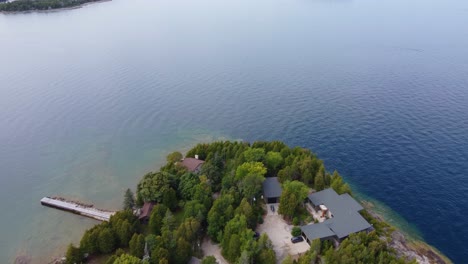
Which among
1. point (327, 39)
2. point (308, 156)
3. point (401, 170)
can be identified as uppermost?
point (327, 39)

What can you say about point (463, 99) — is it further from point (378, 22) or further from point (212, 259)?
point (378, 22)

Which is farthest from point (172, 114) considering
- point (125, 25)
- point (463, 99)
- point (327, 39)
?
point (125, 25)

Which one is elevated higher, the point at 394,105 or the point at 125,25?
the point at 125,25

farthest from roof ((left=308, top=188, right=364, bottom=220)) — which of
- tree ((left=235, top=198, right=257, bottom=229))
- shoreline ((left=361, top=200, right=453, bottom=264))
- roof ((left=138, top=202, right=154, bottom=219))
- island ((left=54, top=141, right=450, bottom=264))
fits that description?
roof ((left=138, top=202, right=154, bottom=219))

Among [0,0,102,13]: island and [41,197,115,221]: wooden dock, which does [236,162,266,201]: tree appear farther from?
[0,0,102,13]: island

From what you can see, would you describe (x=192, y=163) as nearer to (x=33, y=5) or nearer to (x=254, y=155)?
(x=254, y=155)

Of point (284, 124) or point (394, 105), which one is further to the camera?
point (394, 105)

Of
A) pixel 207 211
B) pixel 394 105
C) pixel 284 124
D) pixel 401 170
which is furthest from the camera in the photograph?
pixel 394 105
